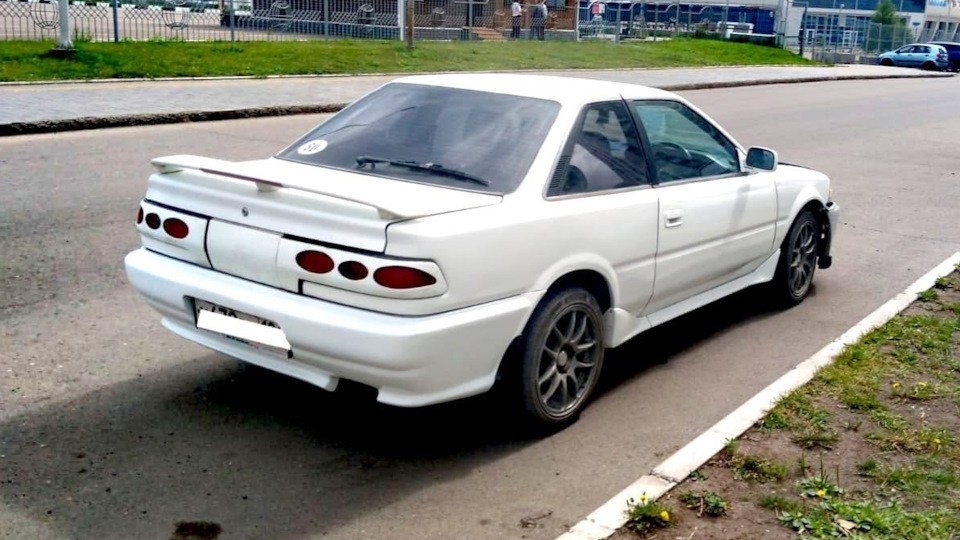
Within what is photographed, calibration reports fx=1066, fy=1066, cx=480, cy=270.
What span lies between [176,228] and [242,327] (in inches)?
24.7

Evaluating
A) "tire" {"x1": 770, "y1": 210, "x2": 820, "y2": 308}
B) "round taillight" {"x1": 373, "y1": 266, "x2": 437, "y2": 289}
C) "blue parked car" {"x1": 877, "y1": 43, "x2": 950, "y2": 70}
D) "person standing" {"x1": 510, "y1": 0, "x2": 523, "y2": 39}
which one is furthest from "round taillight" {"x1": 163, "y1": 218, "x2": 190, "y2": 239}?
"blue parked car" {"x1": 877, "y1": 43, "x2": 950, "y2": 70}

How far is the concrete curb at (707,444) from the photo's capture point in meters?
3.92

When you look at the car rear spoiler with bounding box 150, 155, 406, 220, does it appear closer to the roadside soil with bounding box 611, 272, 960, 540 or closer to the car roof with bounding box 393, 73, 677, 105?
the car roof with bounding box 393, 73, 677, 105

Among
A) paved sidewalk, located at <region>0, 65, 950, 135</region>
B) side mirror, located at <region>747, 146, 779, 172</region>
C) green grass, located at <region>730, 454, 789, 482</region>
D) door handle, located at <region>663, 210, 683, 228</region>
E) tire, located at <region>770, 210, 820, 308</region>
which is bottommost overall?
green grass, located at <region>730, 454, 789, 482</region>

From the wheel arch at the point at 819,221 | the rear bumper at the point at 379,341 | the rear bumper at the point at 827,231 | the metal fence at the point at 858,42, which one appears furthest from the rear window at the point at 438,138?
the metal fence at the point at 858,42

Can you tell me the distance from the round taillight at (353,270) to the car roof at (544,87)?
1.60m

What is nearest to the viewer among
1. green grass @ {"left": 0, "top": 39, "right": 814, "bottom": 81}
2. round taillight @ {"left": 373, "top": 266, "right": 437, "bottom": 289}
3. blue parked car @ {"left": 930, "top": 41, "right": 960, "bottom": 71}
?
round taillight @ {"left": 373, "top": 266, "right": 437, "bottom": 289}

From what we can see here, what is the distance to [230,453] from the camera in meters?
4.45

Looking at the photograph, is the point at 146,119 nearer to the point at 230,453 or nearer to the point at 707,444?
the point at 230,453

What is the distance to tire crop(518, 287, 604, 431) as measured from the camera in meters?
4.56

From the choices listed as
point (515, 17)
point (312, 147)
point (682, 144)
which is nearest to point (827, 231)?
point (682, 144)

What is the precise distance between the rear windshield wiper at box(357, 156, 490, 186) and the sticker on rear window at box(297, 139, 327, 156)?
32 centimetres

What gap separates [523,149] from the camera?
194 inches

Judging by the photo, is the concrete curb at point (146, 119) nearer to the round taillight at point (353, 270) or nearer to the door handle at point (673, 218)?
the door handle at point (673, 218)
